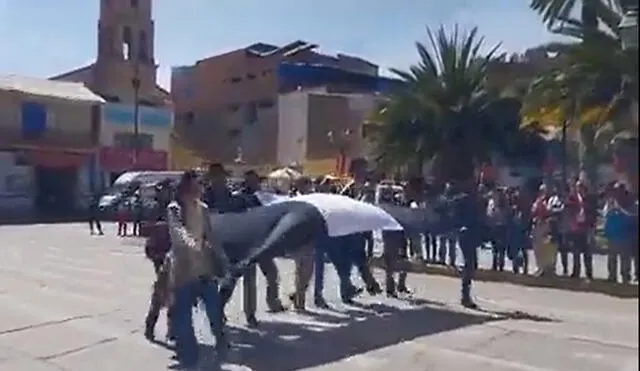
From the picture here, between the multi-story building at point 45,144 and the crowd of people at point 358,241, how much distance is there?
100 ft

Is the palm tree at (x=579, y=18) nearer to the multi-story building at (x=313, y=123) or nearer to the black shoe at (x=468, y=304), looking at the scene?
the black shoe at (x=468, y=304)

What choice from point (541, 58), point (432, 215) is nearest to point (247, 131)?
point (432, 215)

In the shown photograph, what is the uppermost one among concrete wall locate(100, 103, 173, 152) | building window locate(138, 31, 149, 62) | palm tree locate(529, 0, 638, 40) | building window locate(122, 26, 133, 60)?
building window locate(122, 26, 133, 60)

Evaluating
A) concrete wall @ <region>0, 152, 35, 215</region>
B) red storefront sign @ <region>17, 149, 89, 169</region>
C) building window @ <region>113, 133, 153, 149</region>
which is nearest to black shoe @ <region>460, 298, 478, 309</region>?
concrete wall @ <region>0, 152, 35, 215</region>

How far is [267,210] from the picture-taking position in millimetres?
8664

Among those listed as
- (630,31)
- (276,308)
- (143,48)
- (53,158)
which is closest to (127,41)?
(143,48)

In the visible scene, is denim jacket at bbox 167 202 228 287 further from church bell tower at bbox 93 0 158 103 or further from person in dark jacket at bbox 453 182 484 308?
church bell tower at bbox 93 0 158 103

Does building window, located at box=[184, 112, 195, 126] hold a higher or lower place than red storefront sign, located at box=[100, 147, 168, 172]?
higher

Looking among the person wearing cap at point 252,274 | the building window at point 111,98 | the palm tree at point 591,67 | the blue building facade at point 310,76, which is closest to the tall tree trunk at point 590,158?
the palm tree at point 591,67

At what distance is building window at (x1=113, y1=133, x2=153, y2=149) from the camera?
4456cm

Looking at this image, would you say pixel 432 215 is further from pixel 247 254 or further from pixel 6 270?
pixel 6 270

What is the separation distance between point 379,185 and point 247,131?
1366cm

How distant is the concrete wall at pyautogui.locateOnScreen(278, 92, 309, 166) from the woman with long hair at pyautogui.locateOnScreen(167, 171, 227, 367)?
3003cm

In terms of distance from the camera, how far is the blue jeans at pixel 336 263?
10422 millimetres
